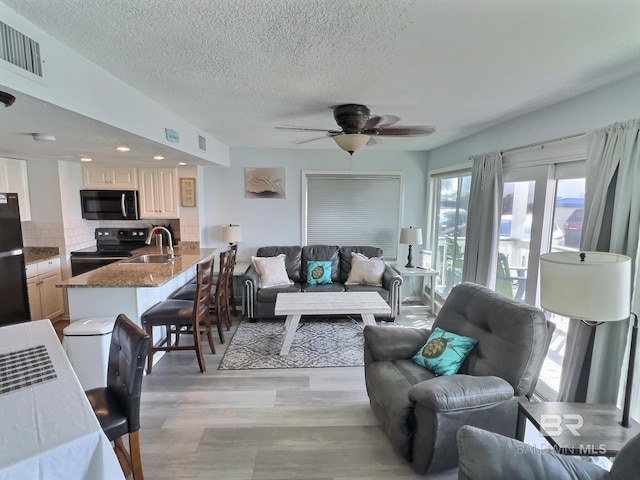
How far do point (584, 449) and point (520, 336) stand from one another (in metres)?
0.60

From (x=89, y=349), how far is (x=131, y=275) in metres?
0.74

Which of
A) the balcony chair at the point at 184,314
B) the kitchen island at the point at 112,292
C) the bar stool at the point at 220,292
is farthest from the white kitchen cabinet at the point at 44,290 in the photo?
the balcony chair at the point at 184,314

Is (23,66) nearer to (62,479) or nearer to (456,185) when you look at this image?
(62,479)

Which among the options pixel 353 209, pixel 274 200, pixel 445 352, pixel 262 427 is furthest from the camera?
pixel 353 209

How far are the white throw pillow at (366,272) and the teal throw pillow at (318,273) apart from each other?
314mm

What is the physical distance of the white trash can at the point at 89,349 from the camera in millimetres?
2604

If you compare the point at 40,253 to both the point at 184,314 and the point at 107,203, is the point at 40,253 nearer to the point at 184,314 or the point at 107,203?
the point at 107,203

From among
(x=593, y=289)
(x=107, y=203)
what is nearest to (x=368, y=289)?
(x=593, y=289)

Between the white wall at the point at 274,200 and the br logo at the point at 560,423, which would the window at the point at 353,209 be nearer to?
→ the white wall at the point at 274,200

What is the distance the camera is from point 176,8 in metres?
1.32

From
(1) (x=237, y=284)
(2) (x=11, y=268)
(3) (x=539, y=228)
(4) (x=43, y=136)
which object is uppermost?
(4) (x=43, y=136)

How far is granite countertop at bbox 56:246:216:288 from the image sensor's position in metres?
2.83

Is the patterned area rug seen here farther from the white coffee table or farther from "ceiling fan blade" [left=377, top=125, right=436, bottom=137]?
"ceiling fan blade" [left=377, top=125, right=436, bottom=137]

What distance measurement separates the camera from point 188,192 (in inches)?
191
